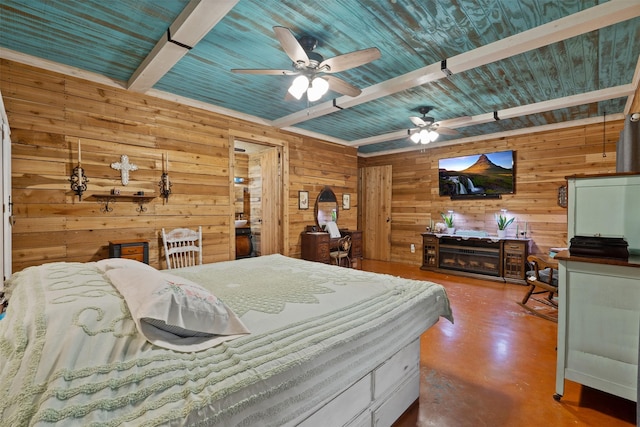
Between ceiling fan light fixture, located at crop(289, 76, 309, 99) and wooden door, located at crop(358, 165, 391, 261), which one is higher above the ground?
ceiling fan light fixture, located at crop(289, 76, 309, 99)

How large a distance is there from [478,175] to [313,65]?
463cm

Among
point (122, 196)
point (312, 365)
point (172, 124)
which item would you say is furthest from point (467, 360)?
point (172, 124)

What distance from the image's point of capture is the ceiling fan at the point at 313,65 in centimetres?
216

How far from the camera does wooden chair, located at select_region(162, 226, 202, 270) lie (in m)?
3.54

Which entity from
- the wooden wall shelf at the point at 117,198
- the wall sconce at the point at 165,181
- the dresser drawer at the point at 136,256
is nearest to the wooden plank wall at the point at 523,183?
the wall sconce at the point at 165,181

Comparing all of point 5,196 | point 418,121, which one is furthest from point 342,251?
point 5,196

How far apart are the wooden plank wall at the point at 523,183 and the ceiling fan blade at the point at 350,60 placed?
451cm

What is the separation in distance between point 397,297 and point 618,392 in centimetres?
150

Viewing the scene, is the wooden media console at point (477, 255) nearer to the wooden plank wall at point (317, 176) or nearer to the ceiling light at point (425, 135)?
the wooden plank wall at point (317, 176)

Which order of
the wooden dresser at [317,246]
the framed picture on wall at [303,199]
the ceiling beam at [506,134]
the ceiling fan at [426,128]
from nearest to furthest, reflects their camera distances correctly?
the ceiling fan at [426,128] → the ceiling beam at [506,134] → the wooden dresser at [317,246] → the framed picture on wall at [303,199]

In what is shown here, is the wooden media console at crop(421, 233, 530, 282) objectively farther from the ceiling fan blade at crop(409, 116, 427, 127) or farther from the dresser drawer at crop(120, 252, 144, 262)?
the dresser drawer at crop(120, 252, 144, 262)

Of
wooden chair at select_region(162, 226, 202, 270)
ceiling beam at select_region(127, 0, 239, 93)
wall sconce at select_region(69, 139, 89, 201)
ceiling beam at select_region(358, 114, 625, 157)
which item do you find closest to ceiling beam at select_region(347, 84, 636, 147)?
ceiling beam at select_region(358, 114, 625, 157)

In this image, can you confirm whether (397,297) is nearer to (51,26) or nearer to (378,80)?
(378,80)

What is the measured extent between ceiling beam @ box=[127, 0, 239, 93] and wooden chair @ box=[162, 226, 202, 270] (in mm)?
1764
